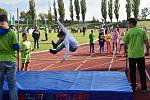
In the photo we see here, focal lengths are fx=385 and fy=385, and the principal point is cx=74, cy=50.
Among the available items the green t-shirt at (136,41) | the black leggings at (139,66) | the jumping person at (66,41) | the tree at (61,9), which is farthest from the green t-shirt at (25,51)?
the tree at (61,9)

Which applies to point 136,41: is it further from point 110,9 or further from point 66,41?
point 110,9

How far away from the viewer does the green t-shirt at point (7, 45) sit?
23.3 ft

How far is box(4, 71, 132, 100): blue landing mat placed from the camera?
297 inches

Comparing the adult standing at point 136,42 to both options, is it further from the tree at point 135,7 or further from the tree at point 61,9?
the tree at point 135,7

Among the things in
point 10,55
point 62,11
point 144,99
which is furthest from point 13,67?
point 62,11

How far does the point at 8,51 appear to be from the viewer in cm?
720

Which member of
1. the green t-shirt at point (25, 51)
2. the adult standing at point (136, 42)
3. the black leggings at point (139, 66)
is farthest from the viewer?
the green t-shirt at point (25, 51)

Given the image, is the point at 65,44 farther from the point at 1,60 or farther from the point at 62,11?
the point at 62,11

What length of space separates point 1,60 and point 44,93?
1.15 meters

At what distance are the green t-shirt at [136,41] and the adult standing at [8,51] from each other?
3334 millimetres

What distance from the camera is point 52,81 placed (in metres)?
8.70

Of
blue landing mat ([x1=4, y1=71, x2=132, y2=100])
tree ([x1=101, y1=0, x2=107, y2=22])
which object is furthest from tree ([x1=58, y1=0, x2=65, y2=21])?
blue landing mat ([x1=4, y1=71, x2=132, y2=100])

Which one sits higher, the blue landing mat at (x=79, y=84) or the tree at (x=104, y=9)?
the tree at (x=104, y=9)

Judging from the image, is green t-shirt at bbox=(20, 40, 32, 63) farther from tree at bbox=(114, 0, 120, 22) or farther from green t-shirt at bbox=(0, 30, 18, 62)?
tree at bbox=(114, 0, 120, 22)
